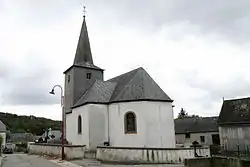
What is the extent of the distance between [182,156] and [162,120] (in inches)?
249

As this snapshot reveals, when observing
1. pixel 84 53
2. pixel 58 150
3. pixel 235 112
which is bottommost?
pixel 58 150

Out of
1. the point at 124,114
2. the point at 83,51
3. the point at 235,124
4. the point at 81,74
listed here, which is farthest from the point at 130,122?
the point at 235,124

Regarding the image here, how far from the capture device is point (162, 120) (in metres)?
25.3

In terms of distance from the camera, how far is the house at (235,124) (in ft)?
113

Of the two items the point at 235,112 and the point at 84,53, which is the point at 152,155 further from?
the point at 235,112

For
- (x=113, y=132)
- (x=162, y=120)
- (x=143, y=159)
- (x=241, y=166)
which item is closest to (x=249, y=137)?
(x=162, y=120)

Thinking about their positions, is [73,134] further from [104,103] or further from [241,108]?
[241,108]

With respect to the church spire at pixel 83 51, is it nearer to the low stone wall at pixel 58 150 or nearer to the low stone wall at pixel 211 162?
the low stone wall at pixel 58 150

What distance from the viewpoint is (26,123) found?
106 metres

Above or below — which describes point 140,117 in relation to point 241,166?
above

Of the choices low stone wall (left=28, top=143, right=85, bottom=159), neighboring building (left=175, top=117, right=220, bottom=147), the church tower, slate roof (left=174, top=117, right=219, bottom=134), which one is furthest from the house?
low stone wall (left=28, top=143, right=85, bottom=159)

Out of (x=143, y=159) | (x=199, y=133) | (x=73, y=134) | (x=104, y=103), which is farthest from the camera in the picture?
(x=199, y=133)

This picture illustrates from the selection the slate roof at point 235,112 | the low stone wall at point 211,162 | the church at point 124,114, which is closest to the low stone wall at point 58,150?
the church at point 124,114

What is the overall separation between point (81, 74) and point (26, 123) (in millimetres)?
81754
